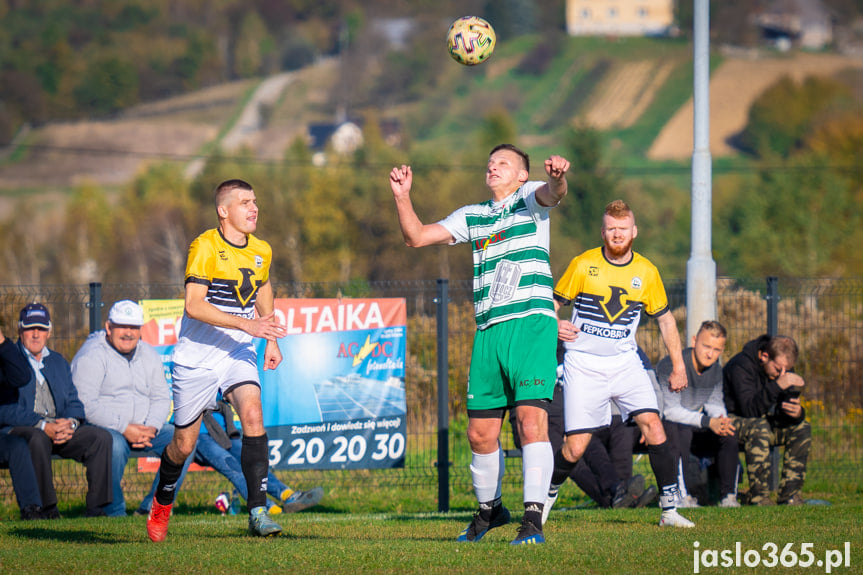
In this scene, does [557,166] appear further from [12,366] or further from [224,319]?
[12,366]

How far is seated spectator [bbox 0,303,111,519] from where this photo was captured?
9.61m

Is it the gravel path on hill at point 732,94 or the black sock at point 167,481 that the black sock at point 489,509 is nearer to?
the black sock at point 167,481

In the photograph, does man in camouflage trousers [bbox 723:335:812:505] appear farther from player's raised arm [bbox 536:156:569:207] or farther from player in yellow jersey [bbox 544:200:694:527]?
player's raised arm [bbox 536:156:569:207]

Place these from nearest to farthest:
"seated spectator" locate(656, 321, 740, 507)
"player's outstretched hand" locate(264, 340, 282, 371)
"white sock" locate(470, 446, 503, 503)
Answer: "white sock" locate(470, 446, 503, 503)
"player's outstretched hand" locate(264, 340, 282, 371)
"seated spectator" locate(656, 321, 740, 507)

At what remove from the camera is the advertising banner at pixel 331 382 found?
11.1 metres

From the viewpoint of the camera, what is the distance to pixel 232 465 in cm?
1024

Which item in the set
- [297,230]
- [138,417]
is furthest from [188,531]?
[297,230]

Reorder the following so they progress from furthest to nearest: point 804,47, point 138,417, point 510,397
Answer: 1. point 804,47
2. point 138,417
3. point 510,397

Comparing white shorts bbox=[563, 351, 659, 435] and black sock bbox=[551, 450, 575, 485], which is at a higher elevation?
white shorts bbox=[563, 351, 659, 435]

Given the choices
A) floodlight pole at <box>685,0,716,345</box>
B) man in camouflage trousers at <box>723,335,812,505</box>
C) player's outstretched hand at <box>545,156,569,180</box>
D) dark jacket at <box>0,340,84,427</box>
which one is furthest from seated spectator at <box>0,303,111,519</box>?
floodlight pole at <box>685,0,716,345</box>

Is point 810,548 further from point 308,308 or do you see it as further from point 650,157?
point 650,157

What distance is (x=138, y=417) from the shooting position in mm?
10320

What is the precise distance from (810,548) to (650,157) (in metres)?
126

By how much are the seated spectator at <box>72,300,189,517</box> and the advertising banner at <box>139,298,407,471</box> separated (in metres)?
0.64
